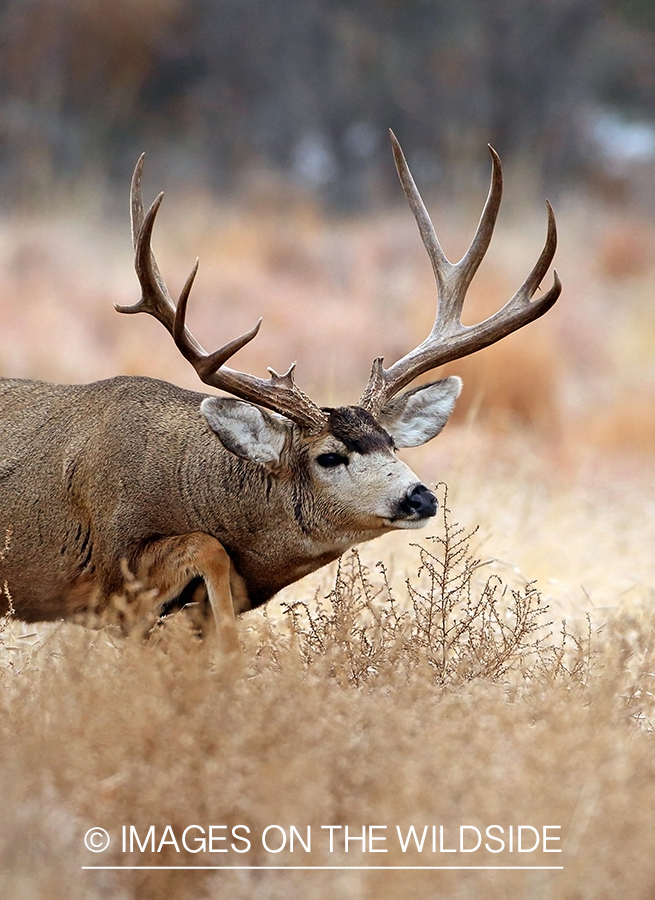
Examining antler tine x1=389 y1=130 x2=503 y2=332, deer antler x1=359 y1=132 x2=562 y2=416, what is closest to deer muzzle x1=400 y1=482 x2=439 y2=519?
deer antler x1=359 y1=132 x2=562 y2=416

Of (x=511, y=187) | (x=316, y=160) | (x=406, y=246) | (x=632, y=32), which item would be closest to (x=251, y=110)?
(x=316, y=160)

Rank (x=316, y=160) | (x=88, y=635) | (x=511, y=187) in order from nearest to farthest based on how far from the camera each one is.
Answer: (x=88, y=635) → (x=511, y=187) → (x=316, y=160)

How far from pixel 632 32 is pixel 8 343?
86.4 ft

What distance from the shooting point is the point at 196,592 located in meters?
4.91

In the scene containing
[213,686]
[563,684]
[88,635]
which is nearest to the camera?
[213,686]

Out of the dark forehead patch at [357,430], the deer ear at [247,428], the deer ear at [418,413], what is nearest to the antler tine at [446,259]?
the deer ear at [418,413]

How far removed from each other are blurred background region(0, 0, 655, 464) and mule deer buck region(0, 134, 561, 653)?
545cm

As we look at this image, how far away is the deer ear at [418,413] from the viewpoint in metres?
5.27

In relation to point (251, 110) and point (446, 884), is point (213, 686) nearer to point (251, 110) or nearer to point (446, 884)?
point (446, 884)

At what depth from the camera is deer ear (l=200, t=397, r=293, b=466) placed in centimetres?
476

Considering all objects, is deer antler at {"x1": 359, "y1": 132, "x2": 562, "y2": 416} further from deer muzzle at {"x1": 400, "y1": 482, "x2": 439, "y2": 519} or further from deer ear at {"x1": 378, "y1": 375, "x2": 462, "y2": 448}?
deer muzzle at {"x1": 400, "y1": 482, "x2": 439, "y2": 519}

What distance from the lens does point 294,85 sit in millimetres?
27312

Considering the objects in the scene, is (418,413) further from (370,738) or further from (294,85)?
(294,85)

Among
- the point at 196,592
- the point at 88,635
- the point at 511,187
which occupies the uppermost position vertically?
the point at 511,187
